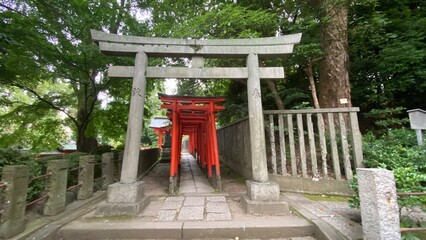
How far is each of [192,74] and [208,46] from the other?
0.73 metres

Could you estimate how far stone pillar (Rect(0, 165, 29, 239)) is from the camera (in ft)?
8.85

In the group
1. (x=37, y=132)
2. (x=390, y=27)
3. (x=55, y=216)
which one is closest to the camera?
(x=55, y=216)

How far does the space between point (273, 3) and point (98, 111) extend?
7896 millimetres

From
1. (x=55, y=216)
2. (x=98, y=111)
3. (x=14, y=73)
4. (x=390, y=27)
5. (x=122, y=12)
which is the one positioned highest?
(x=122, y=12)

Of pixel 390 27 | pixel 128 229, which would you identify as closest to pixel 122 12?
pixel 128 229

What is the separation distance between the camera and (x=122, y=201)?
3.68m

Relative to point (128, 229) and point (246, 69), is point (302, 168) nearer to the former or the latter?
point (246, 69)

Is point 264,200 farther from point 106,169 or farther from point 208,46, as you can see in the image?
point 106,169

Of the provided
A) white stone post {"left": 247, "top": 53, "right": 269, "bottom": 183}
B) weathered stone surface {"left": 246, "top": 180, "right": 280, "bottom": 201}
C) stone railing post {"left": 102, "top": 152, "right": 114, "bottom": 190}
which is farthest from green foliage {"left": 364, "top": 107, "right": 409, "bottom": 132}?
stone railing post {"left": 102, "top": 152, "right": 114, "bottom": 190}

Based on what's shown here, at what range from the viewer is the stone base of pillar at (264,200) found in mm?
3594

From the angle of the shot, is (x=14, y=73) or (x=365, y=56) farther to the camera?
(x=365, y=56)

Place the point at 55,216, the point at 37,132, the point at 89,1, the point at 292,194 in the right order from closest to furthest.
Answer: the point at 55,216
the point at 292,194
the point at 89,1
the point at 37,132

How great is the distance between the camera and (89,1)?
5.89m

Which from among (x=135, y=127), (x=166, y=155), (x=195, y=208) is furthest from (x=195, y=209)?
(x=166, y=155)
